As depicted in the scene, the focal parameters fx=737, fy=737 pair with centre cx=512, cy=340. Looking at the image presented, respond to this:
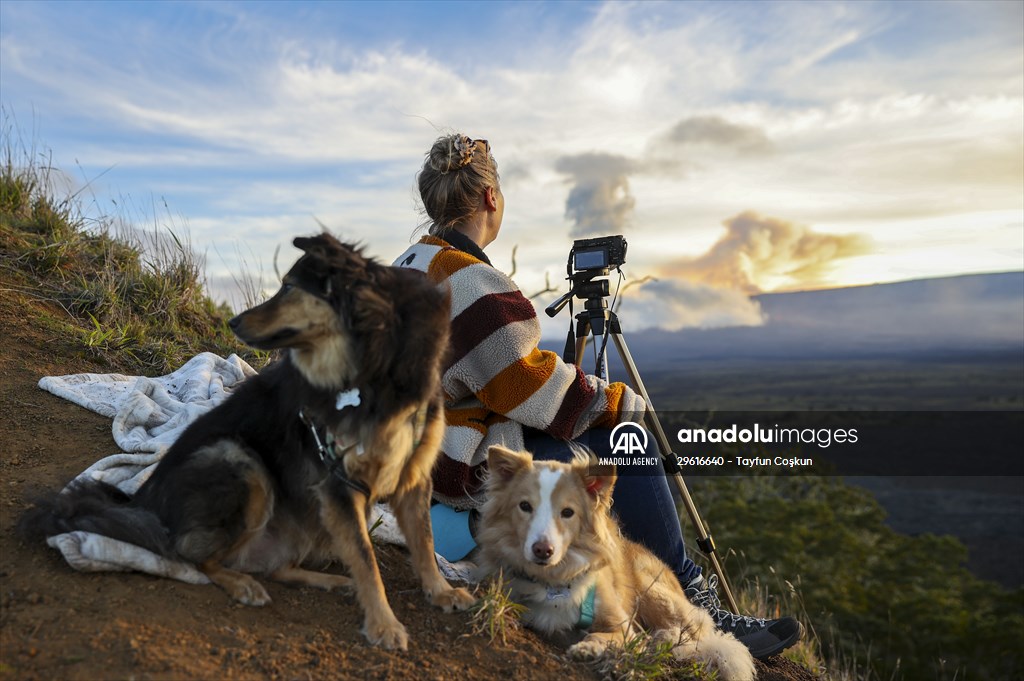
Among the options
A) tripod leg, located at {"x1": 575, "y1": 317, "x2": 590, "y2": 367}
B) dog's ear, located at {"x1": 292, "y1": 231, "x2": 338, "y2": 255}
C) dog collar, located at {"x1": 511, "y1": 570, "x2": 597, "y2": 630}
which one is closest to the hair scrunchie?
tripod leg, located at {"x1": 575, "y1": 317, "x2": 590, "y2": 367}

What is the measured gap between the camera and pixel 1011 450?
54.3 feet

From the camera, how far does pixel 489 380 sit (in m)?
3.66

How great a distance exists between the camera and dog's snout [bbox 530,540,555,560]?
3.14 meters

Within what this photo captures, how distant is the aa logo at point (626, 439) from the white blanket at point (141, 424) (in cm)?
104

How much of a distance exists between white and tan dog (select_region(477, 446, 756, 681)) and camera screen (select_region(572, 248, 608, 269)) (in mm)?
1172

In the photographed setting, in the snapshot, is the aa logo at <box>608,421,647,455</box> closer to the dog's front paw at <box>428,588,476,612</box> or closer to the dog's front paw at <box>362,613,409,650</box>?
the dog's front paw at <box>428,588,476,612</box>

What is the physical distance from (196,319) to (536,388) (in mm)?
4712

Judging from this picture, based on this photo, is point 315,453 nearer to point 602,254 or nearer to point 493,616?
point 493,616

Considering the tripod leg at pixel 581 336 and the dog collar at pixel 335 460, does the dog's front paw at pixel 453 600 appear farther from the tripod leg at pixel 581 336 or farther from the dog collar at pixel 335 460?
the tripod leg at pixel 581 336

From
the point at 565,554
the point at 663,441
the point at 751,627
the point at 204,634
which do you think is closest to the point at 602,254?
the point at 663,441

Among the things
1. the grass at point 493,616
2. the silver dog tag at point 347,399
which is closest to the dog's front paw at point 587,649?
the grass at point 493,616

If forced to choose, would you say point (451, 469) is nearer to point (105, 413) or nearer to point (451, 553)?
point (451, 553)

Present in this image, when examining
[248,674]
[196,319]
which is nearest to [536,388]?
[248,674]

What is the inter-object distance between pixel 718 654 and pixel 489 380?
5.50 feet
